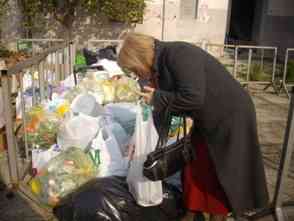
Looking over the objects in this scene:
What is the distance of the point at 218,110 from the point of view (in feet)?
6.36

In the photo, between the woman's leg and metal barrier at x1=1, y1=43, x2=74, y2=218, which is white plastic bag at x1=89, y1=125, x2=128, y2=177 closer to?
metal barrier at x1=1, y1=43, x2=74, y2=218

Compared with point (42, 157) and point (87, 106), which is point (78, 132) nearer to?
point (42, 157)

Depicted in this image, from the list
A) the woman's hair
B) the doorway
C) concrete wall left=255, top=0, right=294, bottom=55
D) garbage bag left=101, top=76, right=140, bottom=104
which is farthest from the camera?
the doorway

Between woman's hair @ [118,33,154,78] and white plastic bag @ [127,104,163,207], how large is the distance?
0.41 metres

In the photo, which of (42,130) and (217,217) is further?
(42,130)

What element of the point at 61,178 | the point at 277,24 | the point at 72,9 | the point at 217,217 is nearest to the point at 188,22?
the point at 72,9

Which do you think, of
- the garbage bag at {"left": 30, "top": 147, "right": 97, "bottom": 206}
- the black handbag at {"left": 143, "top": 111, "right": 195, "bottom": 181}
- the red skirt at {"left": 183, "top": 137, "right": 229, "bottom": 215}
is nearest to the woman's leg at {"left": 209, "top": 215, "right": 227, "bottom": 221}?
the red skirt at {"left": 183, "top": 137, "right": 229, "bottom": 215}

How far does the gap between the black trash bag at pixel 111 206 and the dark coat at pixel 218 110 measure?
457 mm

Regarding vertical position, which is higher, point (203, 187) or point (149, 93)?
point (149, 93)

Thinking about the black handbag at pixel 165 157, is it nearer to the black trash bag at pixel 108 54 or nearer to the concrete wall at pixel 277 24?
the black trash bag at pixel 108 54

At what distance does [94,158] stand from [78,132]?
348mm

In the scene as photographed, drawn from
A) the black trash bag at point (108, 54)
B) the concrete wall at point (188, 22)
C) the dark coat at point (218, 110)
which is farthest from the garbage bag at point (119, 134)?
the concrete wall at point (188, 22)

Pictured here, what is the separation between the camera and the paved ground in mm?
2702

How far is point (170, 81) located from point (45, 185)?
1210mm
